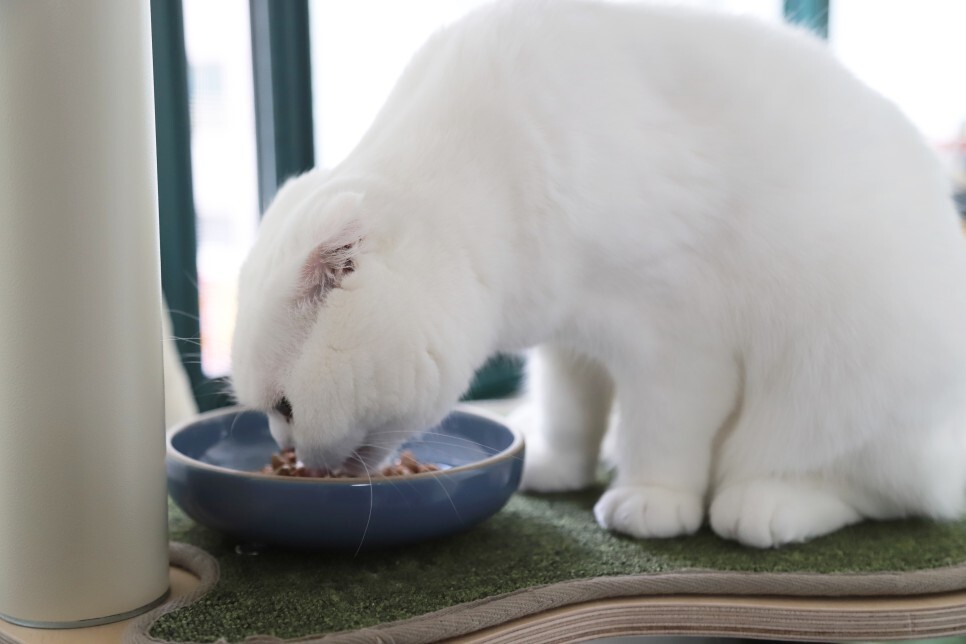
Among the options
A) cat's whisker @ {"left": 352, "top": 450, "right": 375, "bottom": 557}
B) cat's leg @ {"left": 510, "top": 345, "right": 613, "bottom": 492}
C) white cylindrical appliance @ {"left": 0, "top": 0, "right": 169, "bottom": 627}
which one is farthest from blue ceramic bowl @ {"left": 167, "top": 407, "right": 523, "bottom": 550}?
cat's leg @ {"left": 510, "top": 345, "right": 613, "bottom": 492}

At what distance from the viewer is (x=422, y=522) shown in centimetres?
109

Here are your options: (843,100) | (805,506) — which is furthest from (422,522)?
(843,100)

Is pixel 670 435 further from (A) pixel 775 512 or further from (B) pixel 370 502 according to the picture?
(B) pixel 370 502

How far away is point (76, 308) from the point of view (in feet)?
2.83

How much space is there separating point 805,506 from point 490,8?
31.3 inches

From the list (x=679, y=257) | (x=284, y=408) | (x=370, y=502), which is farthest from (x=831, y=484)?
(x=284, y=408)

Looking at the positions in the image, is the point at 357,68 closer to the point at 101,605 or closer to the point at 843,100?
the point at 843,100

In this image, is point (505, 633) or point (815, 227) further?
point (815, 227)

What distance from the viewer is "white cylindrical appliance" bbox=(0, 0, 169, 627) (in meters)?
0.83

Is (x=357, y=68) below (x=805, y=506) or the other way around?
the other way around

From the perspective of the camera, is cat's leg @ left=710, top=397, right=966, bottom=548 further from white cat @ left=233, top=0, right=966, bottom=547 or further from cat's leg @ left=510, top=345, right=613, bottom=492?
cat's leg @ left=510, top=345, right=613, bottom=492

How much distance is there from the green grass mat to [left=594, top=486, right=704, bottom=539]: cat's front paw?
0.05 ft

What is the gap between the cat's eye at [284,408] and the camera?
1.07 m

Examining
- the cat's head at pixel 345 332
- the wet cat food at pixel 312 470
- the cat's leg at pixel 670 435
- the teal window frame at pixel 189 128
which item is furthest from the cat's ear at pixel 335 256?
the teal window frame at pixel 189 128
